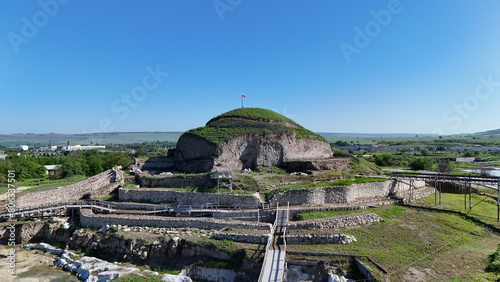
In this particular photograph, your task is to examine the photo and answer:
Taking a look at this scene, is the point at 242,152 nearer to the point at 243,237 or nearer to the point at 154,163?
the point at 154,163

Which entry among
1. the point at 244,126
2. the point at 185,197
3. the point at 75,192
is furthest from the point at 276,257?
the point at 75,192

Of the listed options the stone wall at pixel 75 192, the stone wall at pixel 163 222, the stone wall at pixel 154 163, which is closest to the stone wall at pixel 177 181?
the stone wall at pixel 75 192

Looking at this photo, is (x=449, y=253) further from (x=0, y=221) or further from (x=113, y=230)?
(x=0, y=221)

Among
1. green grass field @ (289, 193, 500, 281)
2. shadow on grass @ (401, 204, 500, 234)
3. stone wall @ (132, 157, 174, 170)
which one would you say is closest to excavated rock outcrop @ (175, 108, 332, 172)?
stone wall @ (132, 157, 174, 170)

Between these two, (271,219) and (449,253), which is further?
(271,219)

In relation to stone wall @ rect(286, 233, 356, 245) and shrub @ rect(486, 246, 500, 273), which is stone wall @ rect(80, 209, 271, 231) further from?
shrub @ rect(486, 246, 500, 273)

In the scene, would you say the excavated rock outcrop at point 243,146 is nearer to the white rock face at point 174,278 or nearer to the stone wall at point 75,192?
the stone wall at point 75,192

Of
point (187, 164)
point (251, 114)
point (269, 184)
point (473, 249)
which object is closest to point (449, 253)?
point (473, 249)
